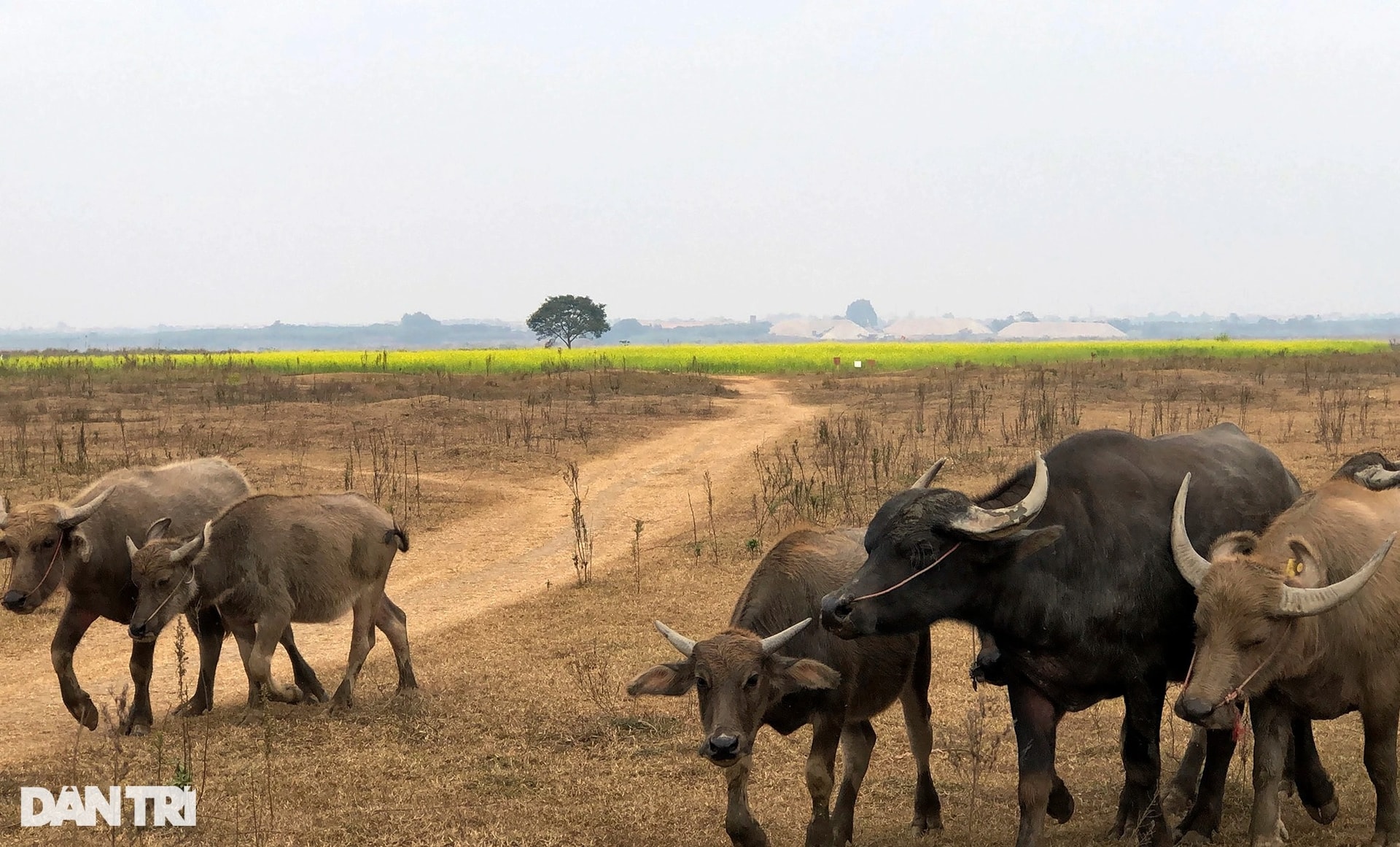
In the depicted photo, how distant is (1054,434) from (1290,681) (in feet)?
60.8

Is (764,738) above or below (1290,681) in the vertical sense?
below

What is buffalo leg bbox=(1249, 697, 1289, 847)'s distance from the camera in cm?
565

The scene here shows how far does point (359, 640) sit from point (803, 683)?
467 centimetres

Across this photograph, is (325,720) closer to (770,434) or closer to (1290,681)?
(1290,681)

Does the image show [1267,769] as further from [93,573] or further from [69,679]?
[93,573]

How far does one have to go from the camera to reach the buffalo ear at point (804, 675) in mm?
5766

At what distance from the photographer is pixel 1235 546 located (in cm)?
553

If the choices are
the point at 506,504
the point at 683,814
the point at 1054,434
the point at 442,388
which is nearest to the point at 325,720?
the point at 683,814

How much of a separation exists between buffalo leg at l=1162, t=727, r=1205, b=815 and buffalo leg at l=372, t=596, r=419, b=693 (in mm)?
5680

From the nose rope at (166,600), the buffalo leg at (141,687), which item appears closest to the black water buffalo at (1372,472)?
the nose rope at (166,600)

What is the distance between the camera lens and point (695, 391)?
36.5 metres

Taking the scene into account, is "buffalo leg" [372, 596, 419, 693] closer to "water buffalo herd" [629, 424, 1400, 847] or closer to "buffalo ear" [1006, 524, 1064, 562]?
"water buffalo herd" [629, 424, 1400, 847]

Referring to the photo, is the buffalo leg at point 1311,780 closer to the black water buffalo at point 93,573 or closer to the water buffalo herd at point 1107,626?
the water buffalo herd at point 1107,626

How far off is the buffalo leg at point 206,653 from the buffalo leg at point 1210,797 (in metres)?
6.81
